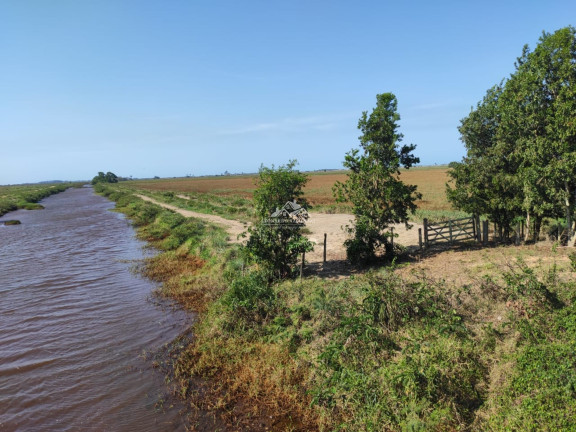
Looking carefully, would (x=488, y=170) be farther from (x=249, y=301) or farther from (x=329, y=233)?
(x=249, y=301)

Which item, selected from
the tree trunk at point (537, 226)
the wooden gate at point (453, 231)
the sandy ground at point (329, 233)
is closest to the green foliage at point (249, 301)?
the sandy ground at point (329, 233)

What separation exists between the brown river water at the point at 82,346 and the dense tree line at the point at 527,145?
15.5 meters

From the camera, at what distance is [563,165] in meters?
13.2

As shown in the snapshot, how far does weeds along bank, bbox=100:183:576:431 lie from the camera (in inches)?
254

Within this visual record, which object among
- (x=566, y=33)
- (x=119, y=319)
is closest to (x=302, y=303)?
(x=119, y=319)

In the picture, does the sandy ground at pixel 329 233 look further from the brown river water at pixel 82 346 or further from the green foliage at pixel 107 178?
the green foliage at pixel 107 178

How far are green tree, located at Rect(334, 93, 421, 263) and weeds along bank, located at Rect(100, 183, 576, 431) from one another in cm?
408

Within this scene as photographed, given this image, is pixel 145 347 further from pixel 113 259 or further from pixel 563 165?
pixel 563 165

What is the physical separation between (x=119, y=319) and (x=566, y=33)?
21.1 m

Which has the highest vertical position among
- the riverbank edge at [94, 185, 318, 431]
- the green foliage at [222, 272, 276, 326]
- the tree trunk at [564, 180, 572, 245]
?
the tree trunk at [564, 180, 572, 245]

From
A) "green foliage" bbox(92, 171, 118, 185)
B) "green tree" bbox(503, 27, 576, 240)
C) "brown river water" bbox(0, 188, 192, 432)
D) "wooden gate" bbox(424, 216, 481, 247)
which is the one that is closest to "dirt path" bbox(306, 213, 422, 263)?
"wooden gate" bbox(424, 216, 481, 247)

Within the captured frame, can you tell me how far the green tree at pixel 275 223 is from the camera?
1374cm

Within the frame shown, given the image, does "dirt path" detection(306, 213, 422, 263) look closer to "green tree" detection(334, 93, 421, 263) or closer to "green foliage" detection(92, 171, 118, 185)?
"green tree" detection(334, 93, 421, 263)

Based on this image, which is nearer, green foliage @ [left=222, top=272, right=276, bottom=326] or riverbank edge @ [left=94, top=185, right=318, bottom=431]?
riverbank edge @ [left=94, top=185, right=318, bottom=431]
